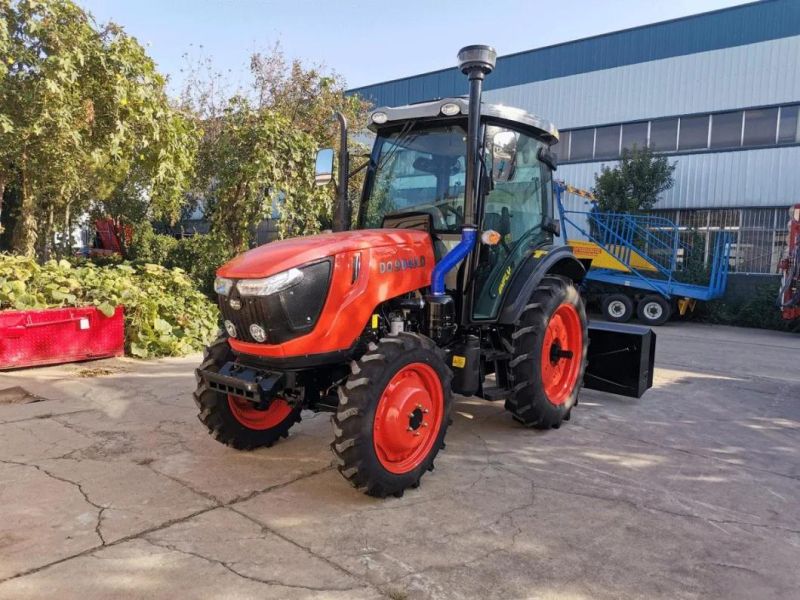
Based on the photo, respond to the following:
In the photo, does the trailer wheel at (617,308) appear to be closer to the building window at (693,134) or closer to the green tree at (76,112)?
the building window at (693,134)

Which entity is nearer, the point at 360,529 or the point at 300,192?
the point at 360,529

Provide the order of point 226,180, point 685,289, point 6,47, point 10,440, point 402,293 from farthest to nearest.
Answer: point 685,289 < point 226,180 < point 6,47 < point 10,440 < point 402,293

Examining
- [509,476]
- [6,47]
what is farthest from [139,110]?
[509,476]

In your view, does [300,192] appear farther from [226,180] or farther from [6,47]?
[6,47]

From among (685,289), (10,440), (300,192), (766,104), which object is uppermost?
(766,104)

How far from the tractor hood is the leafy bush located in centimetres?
438

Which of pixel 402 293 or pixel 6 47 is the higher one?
pixel 6 47

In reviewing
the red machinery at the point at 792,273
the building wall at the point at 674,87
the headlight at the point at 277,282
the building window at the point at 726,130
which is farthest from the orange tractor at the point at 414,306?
the building window at the point at 726,130

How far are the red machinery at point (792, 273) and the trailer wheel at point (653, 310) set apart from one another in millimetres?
2398

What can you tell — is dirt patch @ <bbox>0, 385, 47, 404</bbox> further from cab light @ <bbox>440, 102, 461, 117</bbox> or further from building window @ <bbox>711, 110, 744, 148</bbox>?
building window @ <bbox>711, 110, 744, 148</bbox>

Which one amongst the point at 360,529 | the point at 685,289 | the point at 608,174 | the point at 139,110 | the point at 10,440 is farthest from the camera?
the point at 608,174

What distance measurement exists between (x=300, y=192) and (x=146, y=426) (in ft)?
22.8

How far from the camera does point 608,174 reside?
16.0 metres

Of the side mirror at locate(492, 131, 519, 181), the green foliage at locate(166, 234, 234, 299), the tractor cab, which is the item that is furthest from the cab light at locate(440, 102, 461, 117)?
the green foliage at locate(166, 234, 234, 299)
